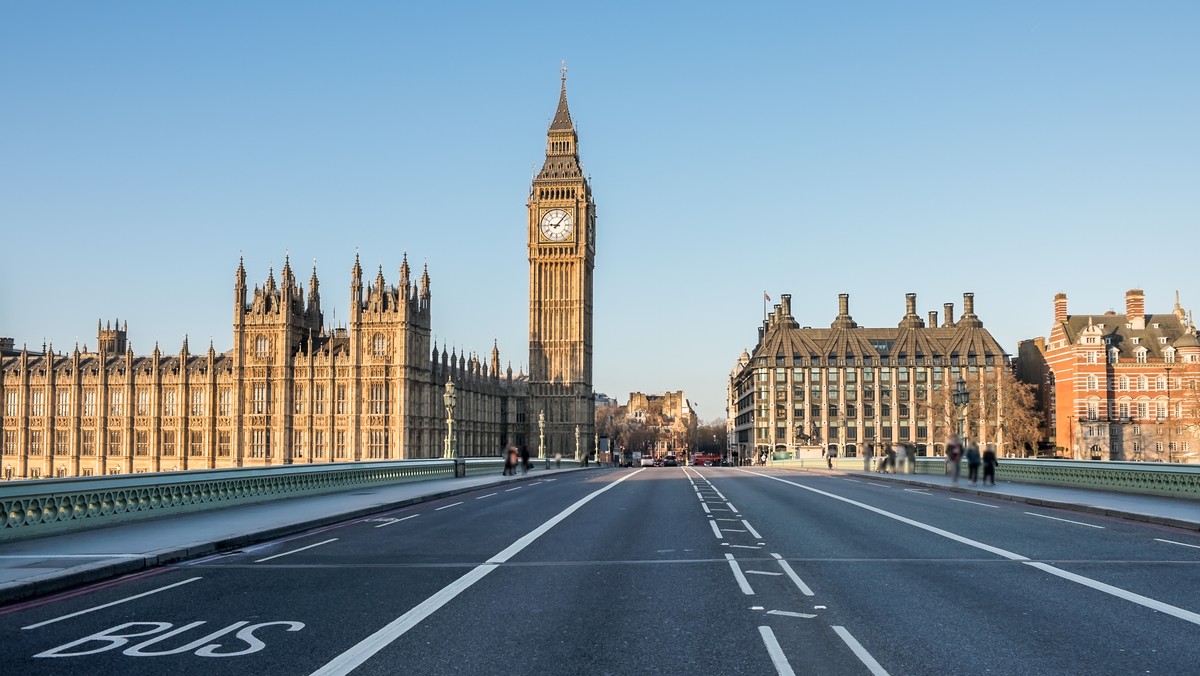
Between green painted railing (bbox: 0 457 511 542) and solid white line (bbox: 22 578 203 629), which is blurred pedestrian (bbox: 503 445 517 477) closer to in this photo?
green painted railing (bbox: 0 457 511 542)

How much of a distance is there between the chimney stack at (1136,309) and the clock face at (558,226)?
220 ft

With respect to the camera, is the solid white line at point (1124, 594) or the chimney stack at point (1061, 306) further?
the chimney stack at point (1061, 306)

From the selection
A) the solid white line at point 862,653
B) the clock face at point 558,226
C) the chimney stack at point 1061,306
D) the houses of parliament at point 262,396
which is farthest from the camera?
the clock face at point 558,226

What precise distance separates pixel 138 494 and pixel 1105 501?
2368 cm

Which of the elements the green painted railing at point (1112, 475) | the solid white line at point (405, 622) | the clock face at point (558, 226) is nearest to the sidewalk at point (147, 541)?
the solid white line at point (405, 622)

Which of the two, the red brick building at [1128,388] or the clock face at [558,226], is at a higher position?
the clock face at [558,226]

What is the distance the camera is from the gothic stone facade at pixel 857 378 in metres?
133

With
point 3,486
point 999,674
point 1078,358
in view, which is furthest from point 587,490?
point 1078,358

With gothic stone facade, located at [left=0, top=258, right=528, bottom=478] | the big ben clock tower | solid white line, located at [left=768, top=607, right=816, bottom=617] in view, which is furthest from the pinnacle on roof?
solid white line, located at [left=768, top=607, right=816, bottom=617]

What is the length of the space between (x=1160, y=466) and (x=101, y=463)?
95.9 m

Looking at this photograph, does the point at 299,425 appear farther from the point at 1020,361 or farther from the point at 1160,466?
the point at 1020,361

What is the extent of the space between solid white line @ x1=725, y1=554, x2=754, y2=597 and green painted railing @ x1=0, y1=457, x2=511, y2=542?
11972 millimetres

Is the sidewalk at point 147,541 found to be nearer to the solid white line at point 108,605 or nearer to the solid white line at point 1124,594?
the solid white line at point 108,605

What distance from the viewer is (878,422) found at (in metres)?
133
